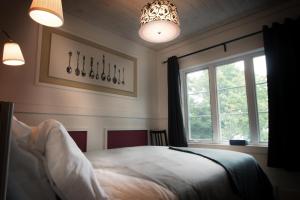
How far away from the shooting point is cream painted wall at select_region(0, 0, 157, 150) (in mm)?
2236

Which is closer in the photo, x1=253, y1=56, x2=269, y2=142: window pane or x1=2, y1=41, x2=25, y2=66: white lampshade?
x1=2, y1=41, x2=25, y2=66: white lampshade

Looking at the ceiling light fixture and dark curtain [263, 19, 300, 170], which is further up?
the ceiling light fixture

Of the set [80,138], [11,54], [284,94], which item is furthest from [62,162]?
[284,94]

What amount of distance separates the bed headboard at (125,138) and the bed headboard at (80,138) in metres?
0.38

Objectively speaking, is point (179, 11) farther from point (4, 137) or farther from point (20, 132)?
point (4, 137)

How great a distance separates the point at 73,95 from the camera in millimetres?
2713

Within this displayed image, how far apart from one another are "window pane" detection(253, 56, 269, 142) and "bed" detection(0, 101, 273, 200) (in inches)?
55.0

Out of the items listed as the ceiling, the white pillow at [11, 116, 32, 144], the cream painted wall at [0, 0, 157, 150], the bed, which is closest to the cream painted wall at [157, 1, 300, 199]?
the ceiling

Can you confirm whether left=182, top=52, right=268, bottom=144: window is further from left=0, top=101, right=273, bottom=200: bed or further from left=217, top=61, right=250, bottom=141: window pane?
left=0, top=101, right=273, bottom=200: bed

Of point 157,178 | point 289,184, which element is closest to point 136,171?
point 157,178

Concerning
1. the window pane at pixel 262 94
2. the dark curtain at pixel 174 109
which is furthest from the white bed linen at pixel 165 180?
the dark curtain at pixel 174 109

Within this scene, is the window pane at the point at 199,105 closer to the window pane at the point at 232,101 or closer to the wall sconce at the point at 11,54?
the window pane at the point at 232,101

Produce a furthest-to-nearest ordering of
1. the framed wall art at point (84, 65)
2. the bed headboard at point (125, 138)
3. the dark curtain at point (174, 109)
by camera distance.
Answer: the dark curtain at point (174, 109) → the bed headboard at point (125, 138) → the framed wall art at point (84, 65)

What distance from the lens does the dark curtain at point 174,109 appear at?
10.8ft
